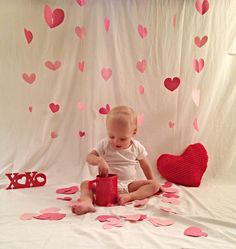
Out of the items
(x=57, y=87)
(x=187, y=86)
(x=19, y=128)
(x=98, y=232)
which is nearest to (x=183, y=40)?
(x=187, y=86)

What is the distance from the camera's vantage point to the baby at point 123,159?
1505 mm

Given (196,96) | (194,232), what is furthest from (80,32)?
(194,232)

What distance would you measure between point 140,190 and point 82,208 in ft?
1.12

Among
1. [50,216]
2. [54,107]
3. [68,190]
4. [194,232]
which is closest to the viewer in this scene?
[194,232]

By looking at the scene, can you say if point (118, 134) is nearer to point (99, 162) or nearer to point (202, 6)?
point (99, 162)

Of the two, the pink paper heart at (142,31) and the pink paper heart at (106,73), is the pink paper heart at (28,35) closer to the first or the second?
the pink paper heart at (106,73)

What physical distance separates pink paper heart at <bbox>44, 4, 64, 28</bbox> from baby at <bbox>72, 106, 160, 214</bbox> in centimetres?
57

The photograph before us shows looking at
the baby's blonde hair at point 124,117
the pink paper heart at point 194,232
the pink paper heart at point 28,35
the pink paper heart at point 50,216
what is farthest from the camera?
the pink paper heart at point 28,35

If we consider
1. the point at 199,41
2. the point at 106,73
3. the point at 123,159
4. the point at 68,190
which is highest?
the point at 199,41

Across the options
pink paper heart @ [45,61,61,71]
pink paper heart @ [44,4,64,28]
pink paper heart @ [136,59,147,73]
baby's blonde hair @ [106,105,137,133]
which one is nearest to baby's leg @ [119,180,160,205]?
baby's blonde hair @ [106,105,137,133]

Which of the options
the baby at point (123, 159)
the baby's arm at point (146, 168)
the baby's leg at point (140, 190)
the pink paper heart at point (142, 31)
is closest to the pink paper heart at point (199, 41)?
the pink paper heart at point (142, 31)

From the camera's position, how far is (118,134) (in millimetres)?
1588

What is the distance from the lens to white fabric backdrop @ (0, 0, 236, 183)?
73.5 inches

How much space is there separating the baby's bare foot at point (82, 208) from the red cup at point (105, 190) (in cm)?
10
